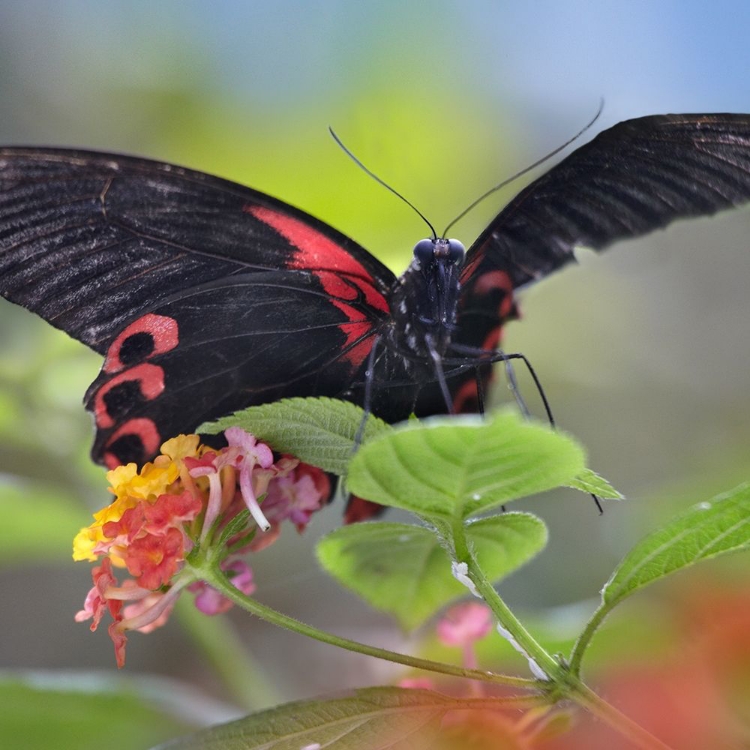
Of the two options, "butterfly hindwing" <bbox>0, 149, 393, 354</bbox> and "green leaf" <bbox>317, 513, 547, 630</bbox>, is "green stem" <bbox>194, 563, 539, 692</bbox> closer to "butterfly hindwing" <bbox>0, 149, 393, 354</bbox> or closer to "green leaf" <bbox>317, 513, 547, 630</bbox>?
"green leaf" <bbox>317, 513, 547, 630</bbox>

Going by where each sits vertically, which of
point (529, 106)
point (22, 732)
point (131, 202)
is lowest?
point (22, 732)

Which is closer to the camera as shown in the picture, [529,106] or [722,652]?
[722,652]

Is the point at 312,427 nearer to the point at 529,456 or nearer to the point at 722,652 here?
the point at 529,456

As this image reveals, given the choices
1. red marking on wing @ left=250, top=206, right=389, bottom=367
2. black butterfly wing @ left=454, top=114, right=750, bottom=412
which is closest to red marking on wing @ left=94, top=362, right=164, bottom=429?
red marking on wing @ left=250, top=206, right=389, bottom=367

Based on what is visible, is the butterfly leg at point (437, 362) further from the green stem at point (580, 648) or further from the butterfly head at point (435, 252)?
the green stem at point (580, 648)

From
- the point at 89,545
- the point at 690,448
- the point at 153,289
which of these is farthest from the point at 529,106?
the point at 89,545

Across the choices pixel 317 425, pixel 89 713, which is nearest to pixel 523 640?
pixel 317 425

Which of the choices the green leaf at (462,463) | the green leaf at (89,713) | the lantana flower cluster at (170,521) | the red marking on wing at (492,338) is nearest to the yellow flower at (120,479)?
the lantana flower cluster at (170,521)
